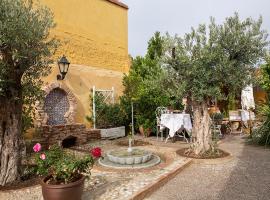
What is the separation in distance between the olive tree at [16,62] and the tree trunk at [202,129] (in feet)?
13.5

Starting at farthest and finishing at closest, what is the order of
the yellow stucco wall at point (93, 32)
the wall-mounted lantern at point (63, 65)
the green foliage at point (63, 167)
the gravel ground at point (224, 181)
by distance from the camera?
the yellow stucco wall at point (93, 32) → the wall-mounted lantern at point (63, 65) → the gravel ground at point (224, 181) → the green foliage at point (63, 167)

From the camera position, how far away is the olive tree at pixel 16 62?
170 inches

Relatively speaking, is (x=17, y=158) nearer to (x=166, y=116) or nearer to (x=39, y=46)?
(x=39, y=46)

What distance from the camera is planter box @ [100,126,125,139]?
33.6ft

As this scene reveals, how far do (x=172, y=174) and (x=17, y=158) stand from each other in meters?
3.07

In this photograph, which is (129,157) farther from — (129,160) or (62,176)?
(62,176)

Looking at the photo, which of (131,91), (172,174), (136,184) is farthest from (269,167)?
(131,91)

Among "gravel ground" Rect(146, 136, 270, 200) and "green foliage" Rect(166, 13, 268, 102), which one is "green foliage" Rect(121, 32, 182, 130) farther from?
"gravel ground" Rect(146, 136, 270, 200)

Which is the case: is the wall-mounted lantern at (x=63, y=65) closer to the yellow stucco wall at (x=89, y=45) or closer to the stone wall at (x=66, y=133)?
the yellow stucco wall at (x=89, y=45)

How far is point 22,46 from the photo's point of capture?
4465mm

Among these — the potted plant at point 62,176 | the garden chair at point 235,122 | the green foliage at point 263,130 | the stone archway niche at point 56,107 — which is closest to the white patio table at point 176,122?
the green foliage at point 263,130

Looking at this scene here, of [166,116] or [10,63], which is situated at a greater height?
[10,63]

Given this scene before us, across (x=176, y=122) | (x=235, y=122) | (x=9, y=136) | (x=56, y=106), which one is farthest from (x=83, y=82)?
(x=235, y=122)

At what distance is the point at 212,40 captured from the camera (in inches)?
257
